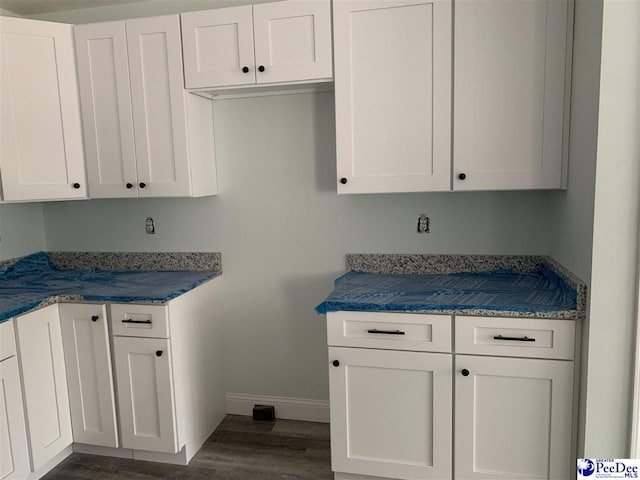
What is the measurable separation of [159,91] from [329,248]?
47.8 inches

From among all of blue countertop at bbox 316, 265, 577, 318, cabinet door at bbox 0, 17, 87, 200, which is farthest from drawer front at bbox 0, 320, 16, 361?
blue countertop at bbox 316, 265, 577, 318

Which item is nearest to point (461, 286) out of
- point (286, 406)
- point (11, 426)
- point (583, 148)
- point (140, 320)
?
point (583, 148)

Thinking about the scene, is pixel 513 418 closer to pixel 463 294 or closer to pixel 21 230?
pixel 463 294

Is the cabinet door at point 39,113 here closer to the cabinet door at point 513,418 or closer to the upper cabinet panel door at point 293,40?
the upper cabinet panel door at point 293,40

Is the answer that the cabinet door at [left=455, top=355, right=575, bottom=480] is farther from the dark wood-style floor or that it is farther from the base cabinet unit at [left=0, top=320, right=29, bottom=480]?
the base cabinet unit at [left=0, top=320, right=29, bottom=480]

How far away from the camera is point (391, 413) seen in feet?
6.79

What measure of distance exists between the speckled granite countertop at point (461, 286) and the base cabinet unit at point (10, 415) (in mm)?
1387

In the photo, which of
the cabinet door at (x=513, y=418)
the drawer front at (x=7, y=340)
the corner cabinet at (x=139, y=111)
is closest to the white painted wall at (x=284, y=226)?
the corner cabinet at (x=139, y=111)

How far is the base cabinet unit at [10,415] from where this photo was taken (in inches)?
81.0

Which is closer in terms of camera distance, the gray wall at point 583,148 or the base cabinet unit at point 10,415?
the gray wall at point 583,148

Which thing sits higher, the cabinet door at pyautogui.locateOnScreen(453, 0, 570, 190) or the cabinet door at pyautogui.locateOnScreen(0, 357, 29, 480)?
the cabinet door at pyautogui.locateOnScreen(453, 0, 570, 190)

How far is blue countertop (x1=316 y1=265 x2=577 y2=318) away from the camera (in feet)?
6.18

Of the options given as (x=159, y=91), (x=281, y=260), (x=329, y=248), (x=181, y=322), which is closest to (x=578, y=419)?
(x=329, y=248)

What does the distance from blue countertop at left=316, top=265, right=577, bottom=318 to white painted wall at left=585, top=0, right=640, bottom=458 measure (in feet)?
0.50
